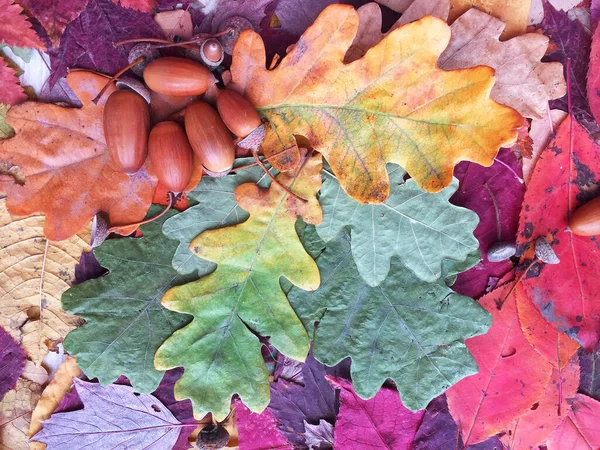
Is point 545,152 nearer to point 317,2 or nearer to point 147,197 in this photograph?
point 317,2

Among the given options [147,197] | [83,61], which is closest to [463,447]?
[147,197]

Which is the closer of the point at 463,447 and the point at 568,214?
the point at 568,214

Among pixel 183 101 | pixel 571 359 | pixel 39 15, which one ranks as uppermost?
pixel 39 15

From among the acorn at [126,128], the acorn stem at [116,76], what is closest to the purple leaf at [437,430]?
the acorn at [126,128]

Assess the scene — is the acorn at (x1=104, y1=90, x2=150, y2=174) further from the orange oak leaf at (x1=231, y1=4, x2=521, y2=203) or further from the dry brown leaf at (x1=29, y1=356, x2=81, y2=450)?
the dry brown leaf at (x1=29, y1=356, x2=81, y2=450)

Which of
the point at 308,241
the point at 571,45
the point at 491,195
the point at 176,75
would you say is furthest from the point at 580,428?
the point at 176,75

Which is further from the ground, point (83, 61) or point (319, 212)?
point (83, 61)

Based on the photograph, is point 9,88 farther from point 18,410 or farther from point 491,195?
point 491,195
